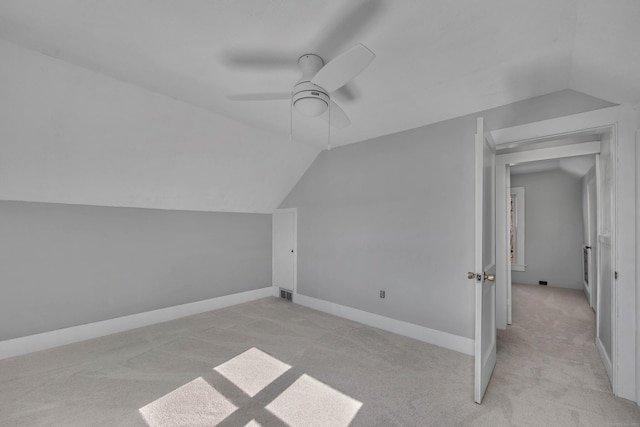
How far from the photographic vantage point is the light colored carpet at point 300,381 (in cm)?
174

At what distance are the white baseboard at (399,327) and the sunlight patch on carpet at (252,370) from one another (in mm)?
1300

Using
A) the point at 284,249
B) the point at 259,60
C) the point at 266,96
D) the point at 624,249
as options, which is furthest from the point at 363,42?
the point at 284,249

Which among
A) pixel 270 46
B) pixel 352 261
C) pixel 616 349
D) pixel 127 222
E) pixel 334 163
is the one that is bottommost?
pixel 616 349

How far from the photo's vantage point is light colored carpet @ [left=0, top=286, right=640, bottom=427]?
5.71 ft

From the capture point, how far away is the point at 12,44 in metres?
1.68

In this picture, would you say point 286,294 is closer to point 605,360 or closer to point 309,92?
point 309,92

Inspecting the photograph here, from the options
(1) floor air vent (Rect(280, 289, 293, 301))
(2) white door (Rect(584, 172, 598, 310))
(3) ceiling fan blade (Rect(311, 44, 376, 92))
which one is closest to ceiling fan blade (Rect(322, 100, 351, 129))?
(3) ceiling fan blade (Rect(311, 44, 376, 92))

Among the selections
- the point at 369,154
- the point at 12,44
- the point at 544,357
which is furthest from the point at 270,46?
the point at 544,357

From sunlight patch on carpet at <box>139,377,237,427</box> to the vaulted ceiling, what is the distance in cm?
236

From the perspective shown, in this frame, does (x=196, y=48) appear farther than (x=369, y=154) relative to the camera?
No

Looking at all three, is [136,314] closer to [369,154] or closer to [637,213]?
[369,154]

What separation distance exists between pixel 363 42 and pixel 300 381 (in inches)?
96.7

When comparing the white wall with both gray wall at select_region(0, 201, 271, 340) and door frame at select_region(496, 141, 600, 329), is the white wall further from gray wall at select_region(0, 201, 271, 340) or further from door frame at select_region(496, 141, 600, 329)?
door frame at select_region(496, 141, 600, 329)

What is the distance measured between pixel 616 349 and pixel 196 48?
3.58m
